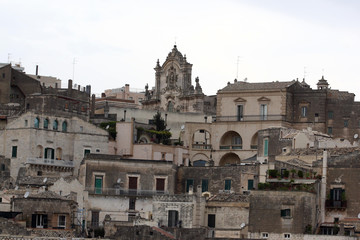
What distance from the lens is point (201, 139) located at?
315 feet

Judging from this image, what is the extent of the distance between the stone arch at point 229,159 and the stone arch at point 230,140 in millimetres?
683

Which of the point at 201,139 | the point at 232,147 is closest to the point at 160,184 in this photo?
the point at 232,147

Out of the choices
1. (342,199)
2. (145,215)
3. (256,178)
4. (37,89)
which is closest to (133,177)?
(145,215)

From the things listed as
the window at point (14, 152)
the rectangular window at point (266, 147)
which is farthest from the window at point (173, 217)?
the window at point (14, 152)

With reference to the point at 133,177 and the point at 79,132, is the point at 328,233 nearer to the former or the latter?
the point at 133,177

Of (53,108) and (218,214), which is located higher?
(53,108)

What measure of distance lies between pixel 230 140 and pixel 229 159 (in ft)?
5.50

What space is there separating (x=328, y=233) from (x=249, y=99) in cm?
2695

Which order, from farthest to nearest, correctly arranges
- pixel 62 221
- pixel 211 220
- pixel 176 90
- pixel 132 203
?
1. pixel 176 90
2. pixel 132 203
3. pixel 211 220
4. pixel 62 221

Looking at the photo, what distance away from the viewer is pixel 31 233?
65750 mm

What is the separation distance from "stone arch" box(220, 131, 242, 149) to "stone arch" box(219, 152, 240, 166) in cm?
68

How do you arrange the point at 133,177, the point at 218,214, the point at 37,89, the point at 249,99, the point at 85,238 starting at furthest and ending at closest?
the point at 37,89 → the point at 249,99 → the point at 133,177 → the point at 218,214 → the point at 85,238

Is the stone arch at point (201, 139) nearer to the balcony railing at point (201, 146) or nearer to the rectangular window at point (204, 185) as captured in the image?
the balcony railing at point (201, 146)

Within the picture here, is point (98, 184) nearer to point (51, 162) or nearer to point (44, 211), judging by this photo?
point (51, 162)
